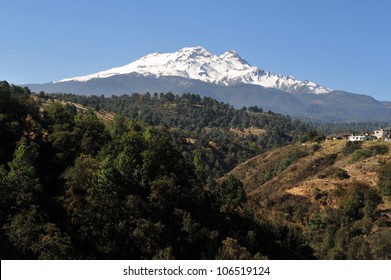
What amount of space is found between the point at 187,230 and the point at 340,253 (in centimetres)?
2407

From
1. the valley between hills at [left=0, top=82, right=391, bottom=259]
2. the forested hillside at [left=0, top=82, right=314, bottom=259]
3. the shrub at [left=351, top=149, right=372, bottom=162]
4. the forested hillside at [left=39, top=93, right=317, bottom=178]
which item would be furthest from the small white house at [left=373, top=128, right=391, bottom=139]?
the forested hillside at [left=0, top=82, right=314, bottom=259]

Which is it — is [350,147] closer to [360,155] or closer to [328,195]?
[360,155]

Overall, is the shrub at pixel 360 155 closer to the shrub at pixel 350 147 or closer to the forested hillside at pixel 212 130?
the shrub at pixel 350 147

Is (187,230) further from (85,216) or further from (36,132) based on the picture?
(36,132)

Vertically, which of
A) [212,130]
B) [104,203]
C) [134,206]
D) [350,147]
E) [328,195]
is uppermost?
[212,130]

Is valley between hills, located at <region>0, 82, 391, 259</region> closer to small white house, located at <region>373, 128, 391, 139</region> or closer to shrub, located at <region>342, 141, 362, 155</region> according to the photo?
shrub, located at <region>342, 141, 362, 155</region>

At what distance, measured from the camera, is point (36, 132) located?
42000 mm

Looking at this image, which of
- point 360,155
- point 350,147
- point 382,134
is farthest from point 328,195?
point 382,134

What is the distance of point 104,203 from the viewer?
100ft

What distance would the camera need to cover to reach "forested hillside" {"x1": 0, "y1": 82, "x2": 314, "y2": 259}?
28016 mm

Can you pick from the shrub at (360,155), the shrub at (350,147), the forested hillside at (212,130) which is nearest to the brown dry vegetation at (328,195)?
the shrub at (360,155)

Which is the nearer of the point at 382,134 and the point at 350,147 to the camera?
the point at 350,147

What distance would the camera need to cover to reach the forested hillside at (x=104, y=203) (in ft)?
91.9

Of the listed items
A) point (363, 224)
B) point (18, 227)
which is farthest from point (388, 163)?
point (18, 227)
